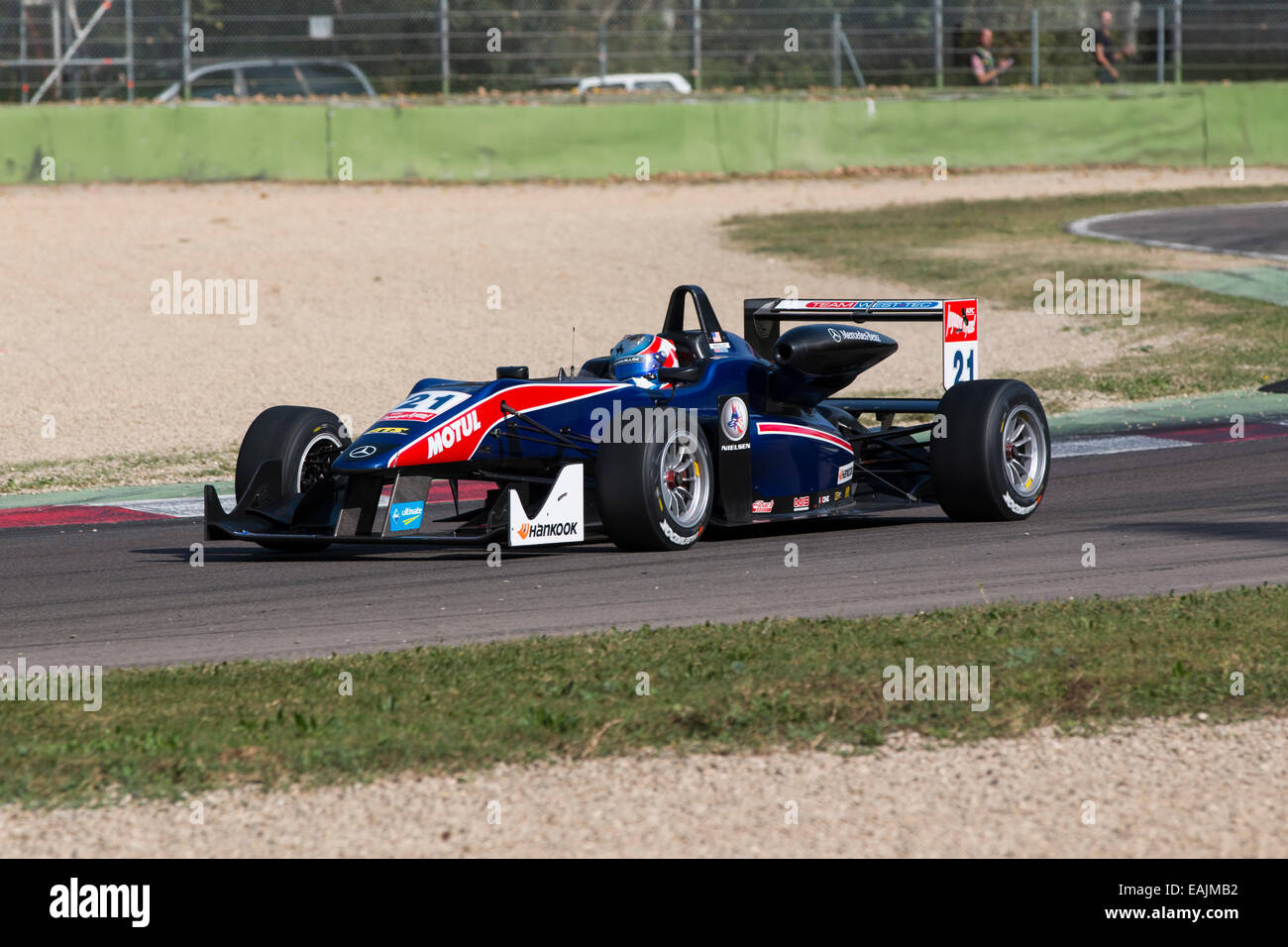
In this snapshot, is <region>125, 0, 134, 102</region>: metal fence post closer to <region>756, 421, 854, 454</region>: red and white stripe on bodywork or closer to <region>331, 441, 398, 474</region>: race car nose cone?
<region>756, 421, 854, 454</region>: red and white stripe on bodywork

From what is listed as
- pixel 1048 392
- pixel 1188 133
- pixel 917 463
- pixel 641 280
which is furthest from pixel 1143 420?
pixel 1188 133

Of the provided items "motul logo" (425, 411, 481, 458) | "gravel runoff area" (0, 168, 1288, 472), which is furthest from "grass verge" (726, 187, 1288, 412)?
"motul logo" (425, 411, 481, 458)

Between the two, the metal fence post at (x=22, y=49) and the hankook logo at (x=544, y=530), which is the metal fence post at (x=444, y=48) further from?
the hankook logo at (x=544, y=530)

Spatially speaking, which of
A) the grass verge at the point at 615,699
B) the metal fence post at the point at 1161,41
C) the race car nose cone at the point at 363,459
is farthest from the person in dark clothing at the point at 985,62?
the grass verge at the point at 615,699

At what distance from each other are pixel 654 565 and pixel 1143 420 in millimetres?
7220

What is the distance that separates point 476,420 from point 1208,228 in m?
19.2

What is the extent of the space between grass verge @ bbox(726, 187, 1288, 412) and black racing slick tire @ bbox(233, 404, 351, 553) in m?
8.05

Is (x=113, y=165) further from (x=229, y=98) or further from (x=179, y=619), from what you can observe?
(x=179, y=619)

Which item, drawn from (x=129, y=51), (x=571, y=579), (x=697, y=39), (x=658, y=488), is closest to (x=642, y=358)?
(x=658, y=488)

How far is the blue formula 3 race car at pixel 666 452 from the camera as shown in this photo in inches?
357

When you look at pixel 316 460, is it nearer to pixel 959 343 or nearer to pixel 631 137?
pixel 959 343

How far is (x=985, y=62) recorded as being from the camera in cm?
3016

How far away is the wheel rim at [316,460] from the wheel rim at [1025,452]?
3.75 m

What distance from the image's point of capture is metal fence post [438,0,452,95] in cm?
2741
